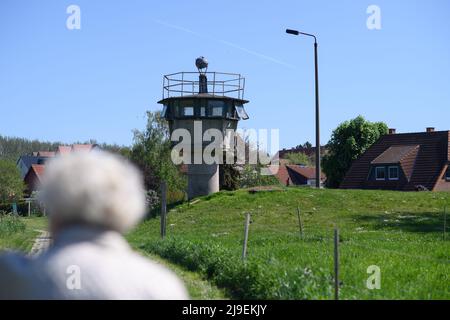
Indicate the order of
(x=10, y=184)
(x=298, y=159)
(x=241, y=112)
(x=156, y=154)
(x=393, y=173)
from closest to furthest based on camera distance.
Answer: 1. (x=241, y=112)
2. (x=393, y=173)
3. (x=156, y=154)
4. (x=10, y=184)
5. (x=298, y=159)

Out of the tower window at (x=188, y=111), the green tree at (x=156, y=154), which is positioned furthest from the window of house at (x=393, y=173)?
the tower window at (x=188, y=111)

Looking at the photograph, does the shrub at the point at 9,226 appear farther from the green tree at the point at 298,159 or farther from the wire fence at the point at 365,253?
the green tree at the point at 298,159

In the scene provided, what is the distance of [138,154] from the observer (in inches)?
2653

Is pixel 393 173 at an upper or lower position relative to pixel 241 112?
lower

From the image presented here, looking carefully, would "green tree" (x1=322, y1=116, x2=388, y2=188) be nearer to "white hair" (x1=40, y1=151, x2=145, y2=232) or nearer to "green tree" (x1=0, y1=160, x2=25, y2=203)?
"green tree" (x1=0, y1=160, x2=25, y2=203)

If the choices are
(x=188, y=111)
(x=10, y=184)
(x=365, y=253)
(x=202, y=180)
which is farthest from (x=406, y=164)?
(x=10, y=184)

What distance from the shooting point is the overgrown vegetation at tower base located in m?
10.1

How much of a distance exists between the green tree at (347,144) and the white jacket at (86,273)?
72290mm

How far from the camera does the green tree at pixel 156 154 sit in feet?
213

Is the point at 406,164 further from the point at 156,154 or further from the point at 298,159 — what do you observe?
the point at 298,159

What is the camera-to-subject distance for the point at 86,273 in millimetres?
3133

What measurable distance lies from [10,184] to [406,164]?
48.9m
